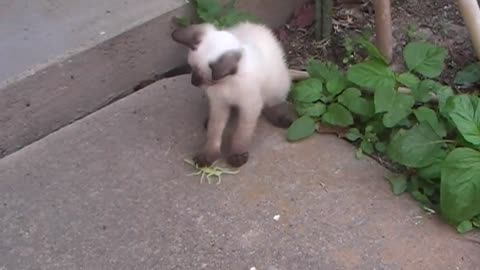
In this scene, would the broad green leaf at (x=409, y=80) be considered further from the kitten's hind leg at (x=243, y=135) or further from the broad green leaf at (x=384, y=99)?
the kitten's hind leg at (x=243, y=135)

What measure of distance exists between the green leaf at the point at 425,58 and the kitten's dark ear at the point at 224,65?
78 centimetres

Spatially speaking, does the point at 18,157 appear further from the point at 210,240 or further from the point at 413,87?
the point at 413,87

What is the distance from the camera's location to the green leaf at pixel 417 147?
8.96 feet

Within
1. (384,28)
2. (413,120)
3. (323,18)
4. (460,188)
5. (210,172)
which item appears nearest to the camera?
(460,188)

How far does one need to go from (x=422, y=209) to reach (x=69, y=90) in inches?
53.1

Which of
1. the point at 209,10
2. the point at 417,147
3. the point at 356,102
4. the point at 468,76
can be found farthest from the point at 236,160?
the point at 468,76

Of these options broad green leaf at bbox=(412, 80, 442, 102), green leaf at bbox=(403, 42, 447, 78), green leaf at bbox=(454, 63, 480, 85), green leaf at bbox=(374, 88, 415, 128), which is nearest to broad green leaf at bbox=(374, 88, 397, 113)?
green leaf at bbox=(374, 88, 415, 128)

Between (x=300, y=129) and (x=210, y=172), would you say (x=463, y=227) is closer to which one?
(x=300, y=129)

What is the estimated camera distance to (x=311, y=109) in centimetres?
304

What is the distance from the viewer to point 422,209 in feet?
8.87

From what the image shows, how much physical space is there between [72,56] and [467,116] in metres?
1.42

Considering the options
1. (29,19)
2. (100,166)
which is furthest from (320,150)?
(29,19)

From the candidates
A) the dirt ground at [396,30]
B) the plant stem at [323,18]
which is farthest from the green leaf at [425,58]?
the plant stem at [323,18]

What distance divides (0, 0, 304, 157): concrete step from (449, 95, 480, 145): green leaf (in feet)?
3.59
